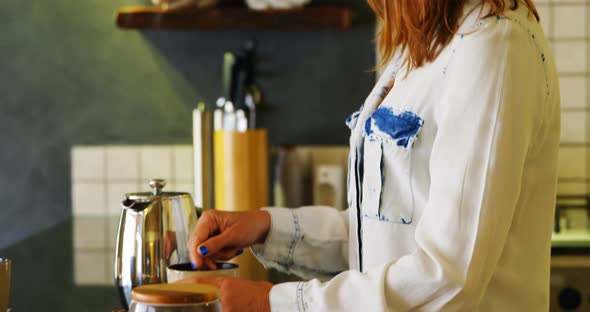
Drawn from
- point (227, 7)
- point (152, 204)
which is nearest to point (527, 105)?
point (152, 204)

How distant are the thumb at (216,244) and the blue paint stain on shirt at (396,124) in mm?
285

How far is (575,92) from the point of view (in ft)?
9.91

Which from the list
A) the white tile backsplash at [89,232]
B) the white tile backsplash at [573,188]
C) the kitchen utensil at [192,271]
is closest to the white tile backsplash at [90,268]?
the white tile backsplash at [89,232]

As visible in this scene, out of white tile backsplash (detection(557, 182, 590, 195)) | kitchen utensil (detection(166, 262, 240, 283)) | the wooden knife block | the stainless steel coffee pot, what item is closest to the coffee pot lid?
the stainless steel coffee pot

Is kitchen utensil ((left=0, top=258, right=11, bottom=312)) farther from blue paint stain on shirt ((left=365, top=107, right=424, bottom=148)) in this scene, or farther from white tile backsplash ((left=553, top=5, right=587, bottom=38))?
white tile backsplash ((left=553, top=5, right=587, bottom=38))

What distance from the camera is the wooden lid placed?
0.86 meters

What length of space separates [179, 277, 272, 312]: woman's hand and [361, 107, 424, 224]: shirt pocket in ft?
0.76

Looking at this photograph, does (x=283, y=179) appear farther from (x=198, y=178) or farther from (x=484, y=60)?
(x=484, y=60)

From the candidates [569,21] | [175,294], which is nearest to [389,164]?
[175,294]

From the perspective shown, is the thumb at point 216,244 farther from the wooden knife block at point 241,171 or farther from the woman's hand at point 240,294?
the wooden knife block at point 241,171

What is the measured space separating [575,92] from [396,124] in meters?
2.03

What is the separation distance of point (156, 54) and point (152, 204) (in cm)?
194

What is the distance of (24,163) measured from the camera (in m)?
3.22

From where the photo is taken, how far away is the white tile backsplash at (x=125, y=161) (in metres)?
3.18
